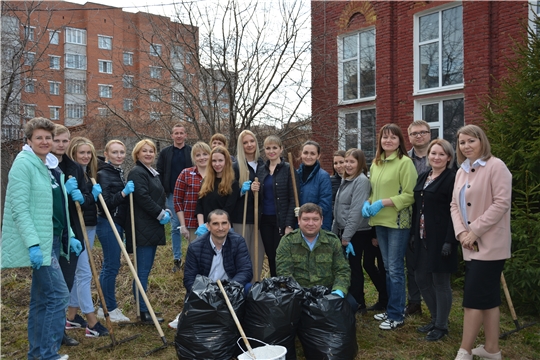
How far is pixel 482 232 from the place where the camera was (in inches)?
143

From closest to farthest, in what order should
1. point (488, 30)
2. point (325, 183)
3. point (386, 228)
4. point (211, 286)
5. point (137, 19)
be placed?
1. point (211, 286)
2. point (386, 228)
3. point (325, 183)
4. point (488, 30)
5. point (137, 19)

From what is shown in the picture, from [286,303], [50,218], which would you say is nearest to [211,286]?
[286,303]

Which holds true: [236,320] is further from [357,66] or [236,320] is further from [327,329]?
[357,66]

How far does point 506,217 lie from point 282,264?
1.91 metres

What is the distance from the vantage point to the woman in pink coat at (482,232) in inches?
142

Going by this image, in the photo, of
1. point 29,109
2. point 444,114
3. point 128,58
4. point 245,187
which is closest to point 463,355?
point 245,187

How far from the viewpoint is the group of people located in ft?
11.9

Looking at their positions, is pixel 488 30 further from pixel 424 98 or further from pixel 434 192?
pixel 434 192

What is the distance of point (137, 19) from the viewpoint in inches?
486

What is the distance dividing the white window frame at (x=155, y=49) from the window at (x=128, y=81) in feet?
2.59

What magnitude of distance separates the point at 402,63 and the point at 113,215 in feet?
28.0

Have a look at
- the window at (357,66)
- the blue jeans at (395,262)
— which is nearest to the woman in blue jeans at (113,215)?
the blue jeans at (395,262)

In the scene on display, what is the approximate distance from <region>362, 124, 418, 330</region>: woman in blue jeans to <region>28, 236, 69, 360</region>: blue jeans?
112 inches

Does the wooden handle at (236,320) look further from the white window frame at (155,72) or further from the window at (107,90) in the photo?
the window at (107,90)
